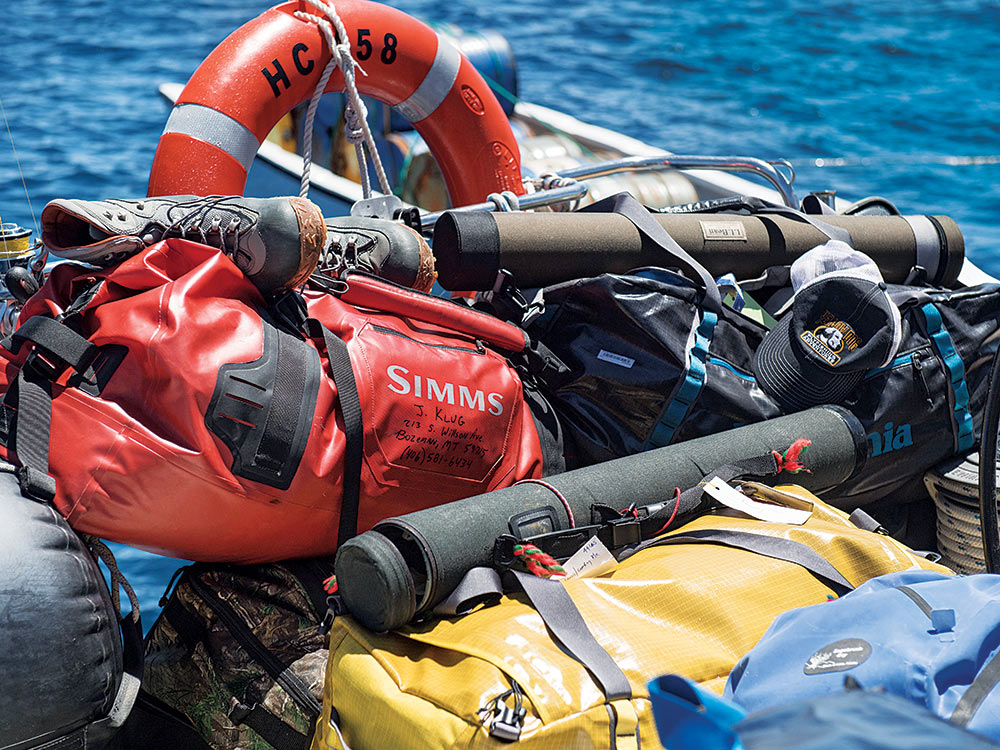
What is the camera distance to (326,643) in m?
1.58

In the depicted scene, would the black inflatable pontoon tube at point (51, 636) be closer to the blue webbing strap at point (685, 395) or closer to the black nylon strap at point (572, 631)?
the black nylon strap at point (572, 631)

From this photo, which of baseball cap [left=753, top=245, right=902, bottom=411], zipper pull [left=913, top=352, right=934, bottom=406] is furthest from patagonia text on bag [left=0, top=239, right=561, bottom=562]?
zipper pull [left=913, top=352, right=934, bottom=406]

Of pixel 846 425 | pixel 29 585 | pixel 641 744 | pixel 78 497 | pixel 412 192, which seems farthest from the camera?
pixel 412 192

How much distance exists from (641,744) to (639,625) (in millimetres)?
171

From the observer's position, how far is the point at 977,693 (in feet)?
3.23

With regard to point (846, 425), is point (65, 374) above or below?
above

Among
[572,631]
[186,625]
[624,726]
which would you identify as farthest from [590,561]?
[186,625]

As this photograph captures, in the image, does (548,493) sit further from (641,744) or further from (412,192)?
(412,192)

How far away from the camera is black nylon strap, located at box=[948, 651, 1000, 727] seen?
0.96 metres

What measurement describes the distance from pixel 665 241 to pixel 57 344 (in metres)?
1.18

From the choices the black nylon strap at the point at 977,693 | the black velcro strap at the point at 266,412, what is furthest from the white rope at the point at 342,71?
the black nylon strap at the point at 977,693

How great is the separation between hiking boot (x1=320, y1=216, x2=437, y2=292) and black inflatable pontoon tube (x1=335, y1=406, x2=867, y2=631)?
55 cm

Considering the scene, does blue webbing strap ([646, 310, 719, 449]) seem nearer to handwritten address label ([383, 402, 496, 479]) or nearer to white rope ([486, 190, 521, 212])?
handwritten address label ([383, 402, 496, 479])

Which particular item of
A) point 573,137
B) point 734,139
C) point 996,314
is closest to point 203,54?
point 734,139
